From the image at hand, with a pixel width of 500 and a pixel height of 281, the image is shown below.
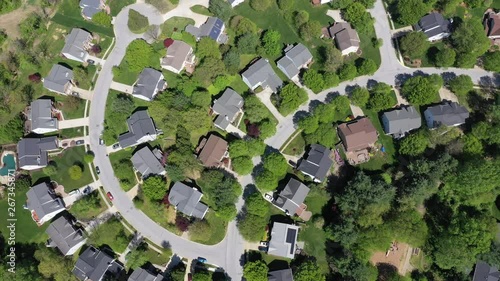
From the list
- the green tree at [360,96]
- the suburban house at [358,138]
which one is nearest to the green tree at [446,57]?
the green tree at [360,96]

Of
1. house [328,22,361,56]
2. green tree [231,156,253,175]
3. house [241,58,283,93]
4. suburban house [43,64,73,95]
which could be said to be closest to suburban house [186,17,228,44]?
house [241,58,283,93]

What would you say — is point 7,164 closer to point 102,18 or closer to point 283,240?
point 102,18

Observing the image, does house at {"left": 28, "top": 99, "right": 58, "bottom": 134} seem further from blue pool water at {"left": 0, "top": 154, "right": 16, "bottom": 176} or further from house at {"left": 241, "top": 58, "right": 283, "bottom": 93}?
house at {"left": 241, "top": 58, "right": 283, "bottom": 93}

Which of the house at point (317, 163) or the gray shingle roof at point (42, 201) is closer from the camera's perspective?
the gray shingle roof at point (42, 201)

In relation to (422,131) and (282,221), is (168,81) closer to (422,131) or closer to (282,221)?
(282,221)

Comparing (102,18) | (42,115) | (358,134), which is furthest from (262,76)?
(42,115)

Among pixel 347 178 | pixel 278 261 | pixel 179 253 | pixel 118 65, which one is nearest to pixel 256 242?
pixel 278 261

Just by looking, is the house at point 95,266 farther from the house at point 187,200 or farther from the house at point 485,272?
the house at point 485,272
